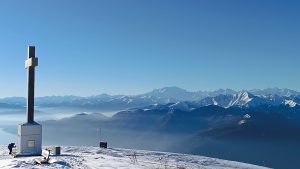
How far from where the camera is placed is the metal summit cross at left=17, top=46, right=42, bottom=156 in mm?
28500

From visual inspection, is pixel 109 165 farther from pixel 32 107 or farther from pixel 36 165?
pixel 32 107

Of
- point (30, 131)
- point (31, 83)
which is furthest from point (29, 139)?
point (31, 83)

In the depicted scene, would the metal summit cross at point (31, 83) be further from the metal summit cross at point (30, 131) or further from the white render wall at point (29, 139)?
the white render wall at point (29, 139)

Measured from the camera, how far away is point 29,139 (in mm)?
28625

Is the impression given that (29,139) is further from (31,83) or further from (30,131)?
(31,83)

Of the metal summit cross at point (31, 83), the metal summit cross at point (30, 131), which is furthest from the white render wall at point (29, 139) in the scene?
the metal summit cross at point (31, 83)

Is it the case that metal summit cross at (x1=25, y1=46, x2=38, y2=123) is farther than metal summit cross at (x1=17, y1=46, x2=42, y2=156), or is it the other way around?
metal summit cross at (x1=25, y1=46, x2=38, y2=123)

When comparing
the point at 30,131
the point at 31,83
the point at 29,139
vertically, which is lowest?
the point at 29,139

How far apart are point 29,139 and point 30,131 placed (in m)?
0.53

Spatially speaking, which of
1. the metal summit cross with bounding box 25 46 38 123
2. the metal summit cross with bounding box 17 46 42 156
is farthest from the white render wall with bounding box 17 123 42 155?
the metal summit cross with bounding box 25 46 38 123

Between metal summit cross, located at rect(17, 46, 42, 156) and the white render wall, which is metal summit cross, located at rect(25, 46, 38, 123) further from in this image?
the white render wall

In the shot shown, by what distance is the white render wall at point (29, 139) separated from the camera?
1121 inches

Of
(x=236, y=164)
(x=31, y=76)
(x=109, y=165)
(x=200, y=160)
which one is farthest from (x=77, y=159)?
(x=236, y=164)

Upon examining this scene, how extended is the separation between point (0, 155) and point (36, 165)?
8.75 metres
